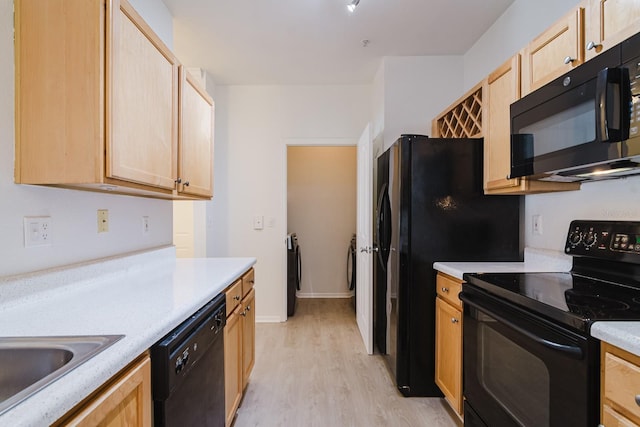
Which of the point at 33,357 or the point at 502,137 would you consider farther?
the point at 502,137

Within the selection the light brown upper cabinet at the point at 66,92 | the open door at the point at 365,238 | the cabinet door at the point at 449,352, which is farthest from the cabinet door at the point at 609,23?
the light brown upper cabinet at the point at 66,92

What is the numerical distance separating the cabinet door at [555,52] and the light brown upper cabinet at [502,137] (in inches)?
2.8

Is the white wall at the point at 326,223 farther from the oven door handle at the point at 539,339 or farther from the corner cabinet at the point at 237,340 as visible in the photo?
the oven door handle at the point at 539,339

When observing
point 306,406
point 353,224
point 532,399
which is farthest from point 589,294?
point 353,224

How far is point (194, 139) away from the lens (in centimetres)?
193

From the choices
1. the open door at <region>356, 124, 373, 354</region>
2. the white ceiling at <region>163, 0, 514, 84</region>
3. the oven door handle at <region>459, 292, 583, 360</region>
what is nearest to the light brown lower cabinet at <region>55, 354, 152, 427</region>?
the oven door handle at <region>459, 292, 583, 360</region>

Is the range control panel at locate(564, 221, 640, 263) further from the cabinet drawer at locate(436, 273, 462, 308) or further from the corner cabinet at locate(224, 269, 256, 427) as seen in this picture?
the corner cabinet at locate(224, 269, 256, 427)

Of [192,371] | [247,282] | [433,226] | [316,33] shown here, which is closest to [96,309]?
[192,371]

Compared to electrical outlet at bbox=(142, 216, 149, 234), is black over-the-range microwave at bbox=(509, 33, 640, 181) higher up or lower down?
higher up

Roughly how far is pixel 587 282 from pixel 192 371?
1686 mm

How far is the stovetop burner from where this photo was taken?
101 cm

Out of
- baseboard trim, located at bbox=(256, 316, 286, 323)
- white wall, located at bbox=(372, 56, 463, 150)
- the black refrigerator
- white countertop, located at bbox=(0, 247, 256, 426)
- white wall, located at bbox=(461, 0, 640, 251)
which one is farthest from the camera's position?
baseboard trim, located at bbox=(256, 316, 286, 323)

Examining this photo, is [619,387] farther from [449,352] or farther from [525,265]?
[525,265]

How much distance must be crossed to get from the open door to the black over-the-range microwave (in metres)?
1.19
